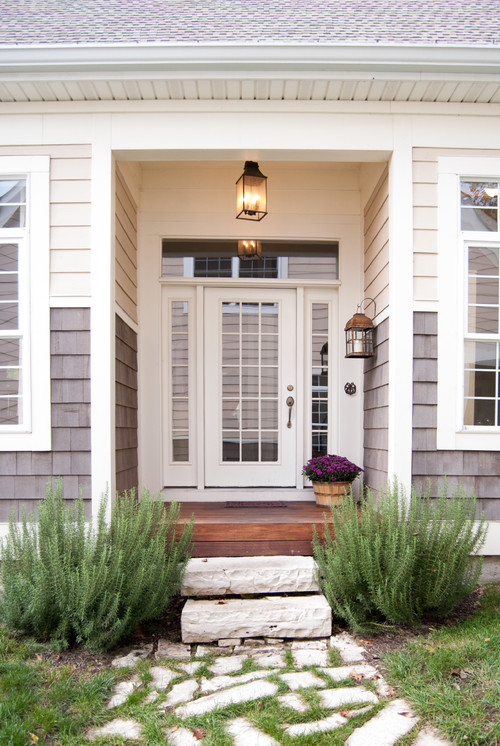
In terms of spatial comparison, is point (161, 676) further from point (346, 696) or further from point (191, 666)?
point (346, 696)

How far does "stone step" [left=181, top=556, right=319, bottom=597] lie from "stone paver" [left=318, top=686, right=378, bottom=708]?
84 cm

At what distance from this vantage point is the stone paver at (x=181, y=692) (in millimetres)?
2460

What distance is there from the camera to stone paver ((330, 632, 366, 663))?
2846 mm

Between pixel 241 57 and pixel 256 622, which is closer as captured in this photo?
pixel 256 622

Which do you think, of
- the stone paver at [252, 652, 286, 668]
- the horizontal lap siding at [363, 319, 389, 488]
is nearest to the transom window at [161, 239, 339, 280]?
the horizontal lap siding at [363, 319, 389, 488]

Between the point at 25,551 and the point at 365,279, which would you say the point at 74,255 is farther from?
the point at 365,279

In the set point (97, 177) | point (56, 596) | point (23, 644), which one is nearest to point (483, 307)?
point (97, 177)

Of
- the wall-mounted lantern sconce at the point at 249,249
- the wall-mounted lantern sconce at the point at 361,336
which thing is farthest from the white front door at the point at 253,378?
the wall-mounted lantern sconce at the point at 361,336

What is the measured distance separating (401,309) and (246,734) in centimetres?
A: 240

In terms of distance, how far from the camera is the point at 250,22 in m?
3.90

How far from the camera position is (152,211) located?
473cm

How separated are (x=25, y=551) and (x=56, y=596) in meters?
0.28

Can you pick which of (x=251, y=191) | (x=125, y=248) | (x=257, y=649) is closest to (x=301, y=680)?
(x=257, y=649)

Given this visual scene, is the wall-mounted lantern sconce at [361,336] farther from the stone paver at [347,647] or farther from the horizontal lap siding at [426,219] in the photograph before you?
the stone paver at [347,647]
